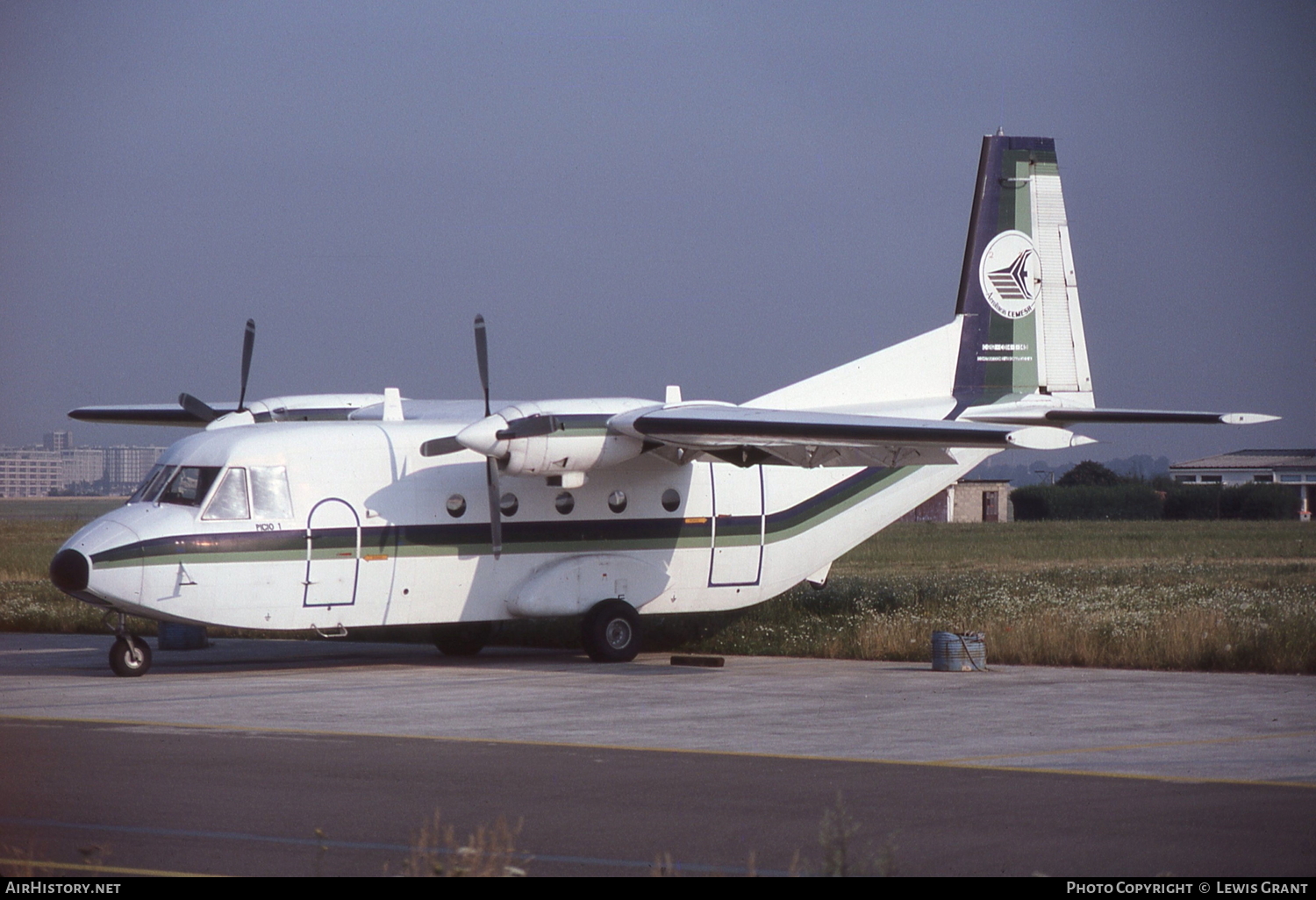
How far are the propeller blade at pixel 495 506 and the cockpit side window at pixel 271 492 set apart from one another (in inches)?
101

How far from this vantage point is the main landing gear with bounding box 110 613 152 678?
18094 millimetres

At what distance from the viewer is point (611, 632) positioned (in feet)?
66.7

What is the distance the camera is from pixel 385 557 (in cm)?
1886

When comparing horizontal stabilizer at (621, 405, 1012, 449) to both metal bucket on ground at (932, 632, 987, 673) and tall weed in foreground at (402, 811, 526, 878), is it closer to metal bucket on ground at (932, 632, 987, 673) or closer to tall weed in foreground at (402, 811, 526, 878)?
metal bucket on ground at (932, 632, 987, 673)

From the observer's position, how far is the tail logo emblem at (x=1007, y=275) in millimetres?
24109

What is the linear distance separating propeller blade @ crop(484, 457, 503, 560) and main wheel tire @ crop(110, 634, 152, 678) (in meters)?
4.57

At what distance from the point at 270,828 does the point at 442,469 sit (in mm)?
11066

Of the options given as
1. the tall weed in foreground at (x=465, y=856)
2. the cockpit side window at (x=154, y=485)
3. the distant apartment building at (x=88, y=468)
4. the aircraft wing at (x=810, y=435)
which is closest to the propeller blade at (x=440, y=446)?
the aircraft wing at (x=810, y=435)

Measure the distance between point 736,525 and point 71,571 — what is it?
913 cm

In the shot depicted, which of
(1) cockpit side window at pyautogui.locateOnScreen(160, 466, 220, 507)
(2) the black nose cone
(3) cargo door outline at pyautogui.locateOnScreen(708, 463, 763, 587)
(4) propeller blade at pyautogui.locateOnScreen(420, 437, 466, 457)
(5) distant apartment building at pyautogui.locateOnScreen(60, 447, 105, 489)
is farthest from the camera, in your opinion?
(5) distant apartment building at pyautogui.locateOnScreen(60, 447, 105, 489)

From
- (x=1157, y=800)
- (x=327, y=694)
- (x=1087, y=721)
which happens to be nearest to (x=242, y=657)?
(x=327, y=694)

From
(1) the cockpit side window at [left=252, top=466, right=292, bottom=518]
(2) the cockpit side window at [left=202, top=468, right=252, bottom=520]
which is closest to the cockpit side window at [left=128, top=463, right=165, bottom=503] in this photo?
(2) the cockpit side window at [left=202, top=468, right=252, bottom=520]

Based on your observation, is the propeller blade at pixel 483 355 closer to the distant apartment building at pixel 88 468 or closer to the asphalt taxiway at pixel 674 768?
the asphalt taxiway at pixel 674 768

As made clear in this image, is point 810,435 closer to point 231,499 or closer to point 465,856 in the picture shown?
point 231,499
